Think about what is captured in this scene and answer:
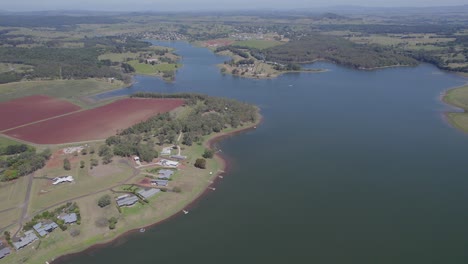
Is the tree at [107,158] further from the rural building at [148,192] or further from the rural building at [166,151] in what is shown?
the rural building at [148,192]

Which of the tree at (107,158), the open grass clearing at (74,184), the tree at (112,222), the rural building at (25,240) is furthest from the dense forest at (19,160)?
Result: the tree at (112,222)

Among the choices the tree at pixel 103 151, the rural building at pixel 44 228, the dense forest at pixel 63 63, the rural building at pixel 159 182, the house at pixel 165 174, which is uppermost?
the dense forest at pixel 63 63

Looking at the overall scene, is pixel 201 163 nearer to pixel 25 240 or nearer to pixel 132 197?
pixel 132 197

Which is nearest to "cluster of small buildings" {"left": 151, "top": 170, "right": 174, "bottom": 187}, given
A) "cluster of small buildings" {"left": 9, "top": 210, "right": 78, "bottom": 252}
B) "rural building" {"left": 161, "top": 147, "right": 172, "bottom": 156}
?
"rural building" {"left": 161, "top": 147, "right": 172, "bottom": 156}

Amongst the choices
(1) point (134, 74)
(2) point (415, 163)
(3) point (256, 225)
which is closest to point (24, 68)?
(1) point (134, 74)

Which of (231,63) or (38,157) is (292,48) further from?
(38,157)

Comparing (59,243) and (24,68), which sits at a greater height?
(24,68)
